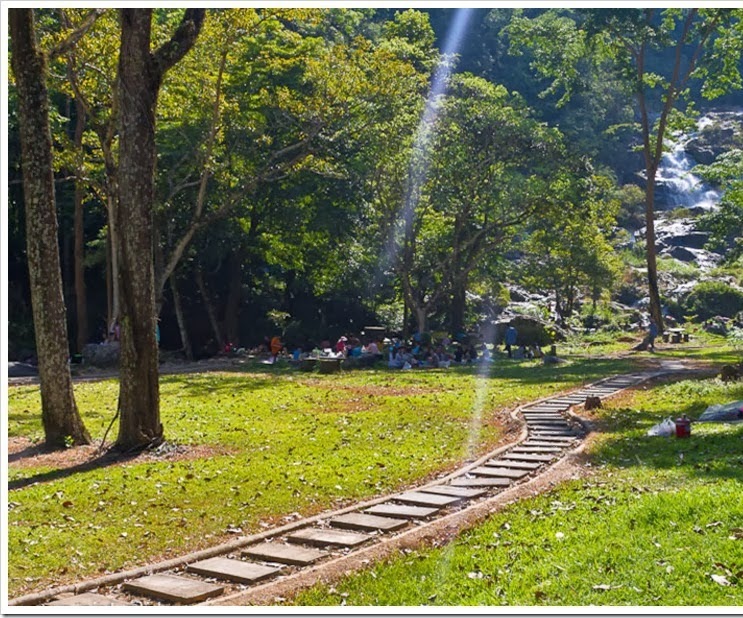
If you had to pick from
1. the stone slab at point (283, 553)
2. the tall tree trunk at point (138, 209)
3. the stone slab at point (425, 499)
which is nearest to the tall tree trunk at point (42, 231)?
the tall tree trunk at point (138, 209)

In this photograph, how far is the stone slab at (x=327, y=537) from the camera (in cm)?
821

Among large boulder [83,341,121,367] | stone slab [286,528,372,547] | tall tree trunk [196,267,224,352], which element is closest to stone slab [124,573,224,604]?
stone slab [286,528,372,547]

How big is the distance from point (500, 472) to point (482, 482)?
0.63 m

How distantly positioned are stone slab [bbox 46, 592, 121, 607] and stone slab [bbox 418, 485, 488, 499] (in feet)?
13.8

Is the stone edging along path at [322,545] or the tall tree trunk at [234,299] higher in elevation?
the tall tree trunk at [234,299]

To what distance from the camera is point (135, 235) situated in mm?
12430

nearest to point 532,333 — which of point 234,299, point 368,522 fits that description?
point 234,299

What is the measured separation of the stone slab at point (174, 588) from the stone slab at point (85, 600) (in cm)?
25

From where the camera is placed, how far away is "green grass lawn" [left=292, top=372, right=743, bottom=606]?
6.46 metres

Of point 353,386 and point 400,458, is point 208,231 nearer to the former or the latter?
point 353,386

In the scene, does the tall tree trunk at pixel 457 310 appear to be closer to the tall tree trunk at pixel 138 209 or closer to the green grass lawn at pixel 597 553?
the tall tree trunk at pixel 138 209

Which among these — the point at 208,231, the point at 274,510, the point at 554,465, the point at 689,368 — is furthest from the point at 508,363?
the point at 274,510

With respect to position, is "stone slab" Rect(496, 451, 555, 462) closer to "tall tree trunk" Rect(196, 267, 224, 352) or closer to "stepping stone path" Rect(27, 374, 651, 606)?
"stepping stone path" Rect(27, 374, 651, 606)

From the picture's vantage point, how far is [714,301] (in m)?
51.2
